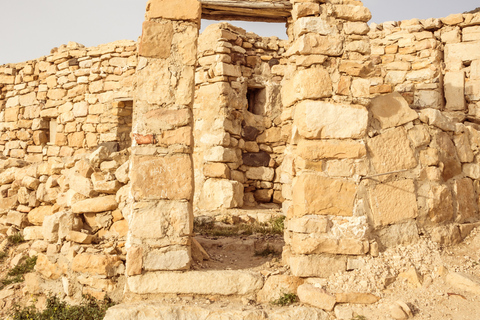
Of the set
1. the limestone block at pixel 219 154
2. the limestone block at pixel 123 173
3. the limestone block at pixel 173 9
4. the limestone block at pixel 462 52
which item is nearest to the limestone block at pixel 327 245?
the limestone block at pixel 173 9

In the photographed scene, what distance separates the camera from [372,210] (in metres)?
3.21

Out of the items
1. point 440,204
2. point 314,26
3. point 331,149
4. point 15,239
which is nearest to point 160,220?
point 331,149

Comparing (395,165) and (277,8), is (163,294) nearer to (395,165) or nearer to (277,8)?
(395,165)

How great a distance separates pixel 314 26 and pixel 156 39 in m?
1.26

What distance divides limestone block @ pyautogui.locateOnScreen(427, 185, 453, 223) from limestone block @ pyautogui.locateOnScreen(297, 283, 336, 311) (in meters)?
1.19

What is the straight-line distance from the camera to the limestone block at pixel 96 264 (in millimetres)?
3881

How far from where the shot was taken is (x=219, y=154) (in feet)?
20.4

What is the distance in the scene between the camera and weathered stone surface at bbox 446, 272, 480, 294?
9.46ft

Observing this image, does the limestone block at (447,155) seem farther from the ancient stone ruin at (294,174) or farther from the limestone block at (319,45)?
the limestone block at (319,45)

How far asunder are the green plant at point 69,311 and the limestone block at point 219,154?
9.55 ft

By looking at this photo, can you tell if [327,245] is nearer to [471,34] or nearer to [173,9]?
[173,9]

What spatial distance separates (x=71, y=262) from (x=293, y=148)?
2.56m

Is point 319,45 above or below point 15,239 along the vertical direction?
above

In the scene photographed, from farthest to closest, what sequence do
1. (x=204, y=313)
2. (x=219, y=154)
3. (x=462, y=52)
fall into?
(x=462, y=52) < (x=219, y=154) < (x=204, y=313)
